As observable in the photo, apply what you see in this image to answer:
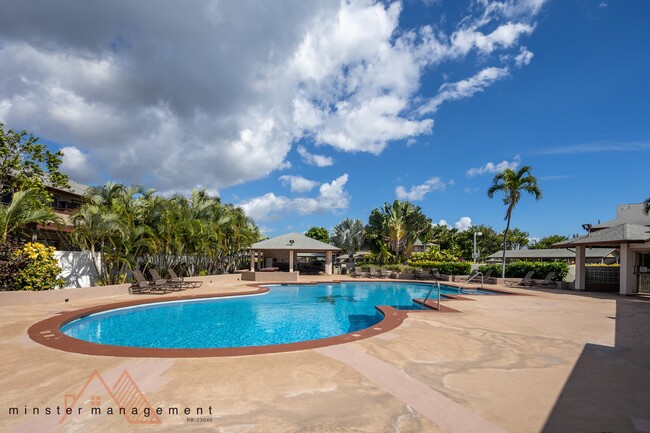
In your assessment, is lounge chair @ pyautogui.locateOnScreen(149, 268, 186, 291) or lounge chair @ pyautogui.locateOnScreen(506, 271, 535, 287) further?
lounge chair @ pyautogui.locateOnScreen(506, 271, 535, 287)

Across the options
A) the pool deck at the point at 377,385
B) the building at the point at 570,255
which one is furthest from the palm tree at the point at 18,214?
the building at the point at 570,255

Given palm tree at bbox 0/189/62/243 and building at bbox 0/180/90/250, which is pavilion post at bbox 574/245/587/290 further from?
building at bbox 0/180/90/250

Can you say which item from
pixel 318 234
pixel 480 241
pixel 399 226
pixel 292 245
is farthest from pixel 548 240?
pixel 292 245

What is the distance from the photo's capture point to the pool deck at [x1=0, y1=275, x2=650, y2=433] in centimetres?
374

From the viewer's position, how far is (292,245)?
28.7 m

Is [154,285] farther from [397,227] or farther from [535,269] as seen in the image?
[535,269]

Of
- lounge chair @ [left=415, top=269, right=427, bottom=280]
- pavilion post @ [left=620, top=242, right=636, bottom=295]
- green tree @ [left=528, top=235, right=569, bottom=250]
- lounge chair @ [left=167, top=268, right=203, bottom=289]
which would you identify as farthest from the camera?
green tree @ [left=528, top=235, right=569, bottom=250]

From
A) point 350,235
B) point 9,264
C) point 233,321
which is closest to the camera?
point 9,264

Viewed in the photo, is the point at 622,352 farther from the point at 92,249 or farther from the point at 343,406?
the point at 92,249

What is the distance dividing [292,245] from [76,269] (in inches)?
623

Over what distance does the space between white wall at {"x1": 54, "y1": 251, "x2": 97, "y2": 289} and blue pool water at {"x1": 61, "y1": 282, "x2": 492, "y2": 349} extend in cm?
497

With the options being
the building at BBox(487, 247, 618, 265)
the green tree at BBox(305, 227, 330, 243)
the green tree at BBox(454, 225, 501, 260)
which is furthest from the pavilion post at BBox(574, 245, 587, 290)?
the green tree at BBox(305, 227, 330, 243)

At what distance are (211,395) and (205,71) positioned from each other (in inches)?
589

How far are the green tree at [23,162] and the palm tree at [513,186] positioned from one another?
28.6 m
